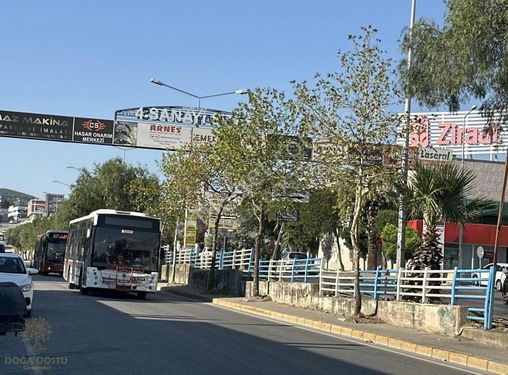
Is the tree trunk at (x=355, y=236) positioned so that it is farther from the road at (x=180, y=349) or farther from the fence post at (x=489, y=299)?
the fence post at (x=489, y=299)

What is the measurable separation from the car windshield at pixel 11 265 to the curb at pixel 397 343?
307 inches

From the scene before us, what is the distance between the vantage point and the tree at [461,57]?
512 inches

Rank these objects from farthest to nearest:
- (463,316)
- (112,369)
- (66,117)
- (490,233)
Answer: (490,233) < (66,117) < (463,316) < (112,369)

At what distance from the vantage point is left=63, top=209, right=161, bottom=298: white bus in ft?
84.4

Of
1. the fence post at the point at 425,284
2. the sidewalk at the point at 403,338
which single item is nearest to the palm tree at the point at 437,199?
the fence post at the point at 425,284

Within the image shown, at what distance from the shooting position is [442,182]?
60.7ft

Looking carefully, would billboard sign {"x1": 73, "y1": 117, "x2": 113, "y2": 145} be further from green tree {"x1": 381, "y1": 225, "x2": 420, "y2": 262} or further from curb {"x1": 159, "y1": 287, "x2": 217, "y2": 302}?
green tree {"x1": 381, "y1": 225, "x2": 420, "y2": 262}

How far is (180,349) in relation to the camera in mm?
12133

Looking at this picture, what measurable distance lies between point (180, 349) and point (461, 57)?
7.61 m

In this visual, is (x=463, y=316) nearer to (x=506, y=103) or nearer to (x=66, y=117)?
(x=506, y=103)

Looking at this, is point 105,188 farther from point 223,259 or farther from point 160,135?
point 223,259

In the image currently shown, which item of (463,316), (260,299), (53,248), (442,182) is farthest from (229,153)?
(53,248)

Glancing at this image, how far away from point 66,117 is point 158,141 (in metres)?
6.22

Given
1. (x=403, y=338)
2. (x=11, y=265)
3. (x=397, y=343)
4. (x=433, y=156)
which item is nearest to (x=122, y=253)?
(x=11, y=265)
